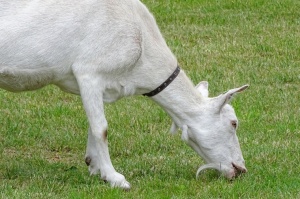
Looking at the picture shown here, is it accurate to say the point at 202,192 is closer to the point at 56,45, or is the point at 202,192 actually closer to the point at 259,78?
the point at 56,45

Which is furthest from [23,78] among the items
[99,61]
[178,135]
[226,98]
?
[178,135]

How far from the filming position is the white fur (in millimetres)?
8156

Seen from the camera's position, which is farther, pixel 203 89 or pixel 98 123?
pixel 203 89

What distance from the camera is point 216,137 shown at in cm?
854

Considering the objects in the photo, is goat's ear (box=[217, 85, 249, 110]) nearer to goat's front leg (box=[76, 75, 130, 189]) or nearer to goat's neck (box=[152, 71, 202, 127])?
goat's neck (box=[152, 71, 202, 127])

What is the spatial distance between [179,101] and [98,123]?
0.79 m

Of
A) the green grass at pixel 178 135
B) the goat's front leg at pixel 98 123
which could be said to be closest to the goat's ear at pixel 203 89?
the green grass at pixel 178 135

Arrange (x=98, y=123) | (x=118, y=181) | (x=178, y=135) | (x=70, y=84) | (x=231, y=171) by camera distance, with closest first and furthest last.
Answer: (x=118, y=181) < (x=98, y=123) < (x=70, y=84) < (x=231, y=171) < (x=178, y=135)

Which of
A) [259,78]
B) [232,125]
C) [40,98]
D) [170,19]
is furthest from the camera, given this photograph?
[170,19]

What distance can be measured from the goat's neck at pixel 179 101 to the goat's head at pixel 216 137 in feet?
0.21

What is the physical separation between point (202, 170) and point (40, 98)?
3515 millimetres

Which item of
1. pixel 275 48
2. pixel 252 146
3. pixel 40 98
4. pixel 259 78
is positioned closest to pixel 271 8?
pixel 275 48

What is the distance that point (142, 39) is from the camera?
841 centimetres

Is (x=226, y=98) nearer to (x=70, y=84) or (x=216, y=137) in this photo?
(x=216, y=137)
